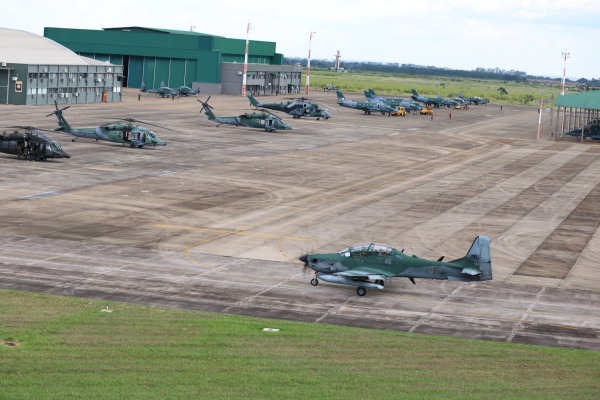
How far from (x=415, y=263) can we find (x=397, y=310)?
3.46 meters

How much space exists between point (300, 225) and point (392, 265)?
13848mm

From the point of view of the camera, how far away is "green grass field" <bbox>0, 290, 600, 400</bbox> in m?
26.0

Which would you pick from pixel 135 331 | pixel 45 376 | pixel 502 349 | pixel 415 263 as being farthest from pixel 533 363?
pixel 45 376

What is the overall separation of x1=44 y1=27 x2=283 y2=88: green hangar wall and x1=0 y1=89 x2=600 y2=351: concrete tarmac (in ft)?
238

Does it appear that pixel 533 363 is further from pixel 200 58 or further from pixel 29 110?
pixel 200 58

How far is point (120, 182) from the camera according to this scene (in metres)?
63.3

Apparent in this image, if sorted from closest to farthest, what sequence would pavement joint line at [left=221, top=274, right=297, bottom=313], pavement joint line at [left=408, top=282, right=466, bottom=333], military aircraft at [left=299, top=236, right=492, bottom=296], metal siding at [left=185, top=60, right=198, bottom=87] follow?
pavement joint line at [left=408, top=282, right=466, bottom=333], pavement joint line at [left=221, top=274, right=297, bottom=313], military aircraft at [left=299, top=236, right=492, bottom=296], metal siding at [left=185, top=60, right=198, bottom=87]

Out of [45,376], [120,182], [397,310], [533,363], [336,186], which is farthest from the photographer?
[336,186]

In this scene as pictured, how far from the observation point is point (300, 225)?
52.2m

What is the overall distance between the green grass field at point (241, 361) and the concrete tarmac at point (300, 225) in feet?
6.44

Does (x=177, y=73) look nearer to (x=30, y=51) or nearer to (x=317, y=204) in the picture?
(x=30, y=51)

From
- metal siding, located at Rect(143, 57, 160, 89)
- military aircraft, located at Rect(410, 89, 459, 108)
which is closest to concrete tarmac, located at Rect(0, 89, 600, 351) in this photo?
metal siding, located at Rect(143, 57, 160, 89)

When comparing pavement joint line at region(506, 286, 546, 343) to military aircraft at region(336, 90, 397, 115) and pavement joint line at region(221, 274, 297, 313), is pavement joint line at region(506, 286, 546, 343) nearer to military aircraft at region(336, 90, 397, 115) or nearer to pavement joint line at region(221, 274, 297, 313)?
pavement joint line at region(221, 274, 297, 313)

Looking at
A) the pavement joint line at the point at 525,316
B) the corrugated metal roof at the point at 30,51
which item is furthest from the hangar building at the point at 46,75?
the pavement joint line at the point at 525,316
